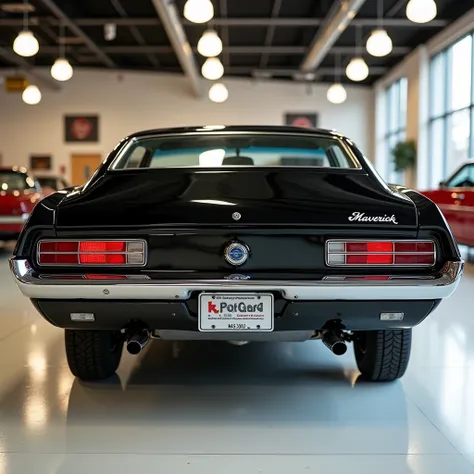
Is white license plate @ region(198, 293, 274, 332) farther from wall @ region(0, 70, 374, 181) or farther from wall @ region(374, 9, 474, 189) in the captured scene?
wall @ region(0, 70, 374, 181)

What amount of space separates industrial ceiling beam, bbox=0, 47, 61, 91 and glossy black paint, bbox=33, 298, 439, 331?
13973mm

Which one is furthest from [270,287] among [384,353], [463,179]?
[463,179]

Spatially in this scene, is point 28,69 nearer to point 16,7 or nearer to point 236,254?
point 16,7

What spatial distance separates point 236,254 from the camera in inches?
92.8

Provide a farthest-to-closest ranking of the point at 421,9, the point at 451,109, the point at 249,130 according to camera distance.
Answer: the point at 451,109 → the point at 421,9 → the point at 249,130

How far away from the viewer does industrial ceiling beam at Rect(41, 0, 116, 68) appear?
11.0 metres

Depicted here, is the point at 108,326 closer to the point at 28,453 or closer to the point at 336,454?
the point at 28,453

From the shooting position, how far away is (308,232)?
2367 mm

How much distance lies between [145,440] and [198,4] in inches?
227

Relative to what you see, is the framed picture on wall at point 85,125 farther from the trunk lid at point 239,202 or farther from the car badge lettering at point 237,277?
the car badge lettering at point 237,277

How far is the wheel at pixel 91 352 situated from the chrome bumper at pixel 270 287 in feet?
1.57

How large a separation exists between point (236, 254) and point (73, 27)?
454 inches

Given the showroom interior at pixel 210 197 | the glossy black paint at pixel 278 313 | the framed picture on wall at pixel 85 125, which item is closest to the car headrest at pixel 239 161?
the showroom interior at pixel 210 197

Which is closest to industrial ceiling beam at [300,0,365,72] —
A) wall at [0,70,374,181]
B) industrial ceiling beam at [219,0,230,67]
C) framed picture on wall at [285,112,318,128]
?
industrial ceiling beam at [219,0,230,67]
